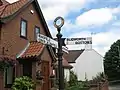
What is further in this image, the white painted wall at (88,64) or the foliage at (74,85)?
the white painted wall at (88,64)

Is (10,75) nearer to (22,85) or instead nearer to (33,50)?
(33,50)

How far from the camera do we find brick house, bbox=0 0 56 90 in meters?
20.0

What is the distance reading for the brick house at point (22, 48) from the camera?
65.6ft

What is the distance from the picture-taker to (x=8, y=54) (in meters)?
20.1

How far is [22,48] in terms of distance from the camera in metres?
22.1

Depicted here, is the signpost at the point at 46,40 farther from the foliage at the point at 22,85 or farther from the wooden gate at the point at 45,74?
the wooden gate at the point at 45,74

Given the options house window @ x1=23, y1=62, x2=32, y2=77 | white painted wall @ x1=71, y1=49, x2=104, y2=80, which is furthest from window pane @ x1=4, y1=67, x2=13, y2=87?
white painted wall @ x1=71, y1=49, x2=104, y2=80

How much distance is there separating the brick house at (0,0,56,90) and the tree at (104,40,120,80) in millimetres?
45349

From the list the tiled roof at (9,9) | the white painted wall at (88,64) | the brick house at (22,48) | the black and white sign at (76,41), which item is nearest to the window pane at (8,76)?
the brick house at (22,48)

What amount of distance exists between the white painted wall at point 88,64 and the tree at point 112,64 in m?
6.94

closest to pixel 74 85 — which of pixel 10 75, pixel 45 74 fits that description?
pixel 45 74

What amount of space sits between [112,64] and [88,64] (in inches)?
419

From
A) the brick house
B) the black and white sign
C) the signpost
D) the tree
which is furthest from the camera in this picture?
the tree

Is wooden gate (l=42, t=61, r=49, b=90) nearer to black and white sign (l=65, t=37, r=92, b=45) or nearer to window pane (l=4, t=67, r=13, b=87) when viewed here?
window pane (l=4, t=67, r=13, b=87)
